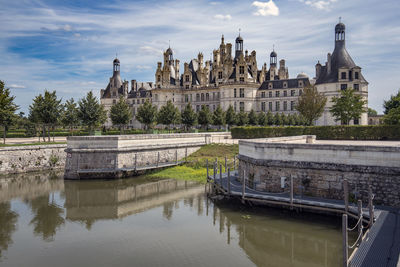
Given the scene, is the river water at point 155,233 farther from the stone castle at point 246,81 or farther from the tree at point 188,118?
the stone castle at point 246,81

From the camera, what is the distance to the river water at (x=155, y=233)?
12.0m

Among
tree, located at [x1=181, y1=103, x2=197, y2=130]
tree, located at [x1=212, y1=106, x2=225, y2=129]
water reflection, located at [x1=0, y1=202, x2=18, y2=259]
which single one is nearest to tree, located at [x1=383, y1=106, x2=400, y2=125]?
tree, located at [x1=212, y1=106, x2=225, y2=129]

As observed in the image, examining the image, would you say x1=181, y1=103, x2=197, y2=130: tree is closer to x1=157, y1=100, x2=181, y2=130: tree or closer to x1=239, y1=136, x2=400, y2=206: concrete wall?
x1=157, y1=100, x2=181, y2=130: tree

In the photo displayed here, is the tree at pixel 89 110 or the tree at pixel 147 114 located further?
the tree at pixel 147 114

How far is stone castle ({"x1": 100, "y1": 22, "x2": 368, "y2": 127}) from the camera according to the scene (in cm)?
5569

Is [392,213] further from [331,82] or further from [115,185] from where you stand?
[331,82]

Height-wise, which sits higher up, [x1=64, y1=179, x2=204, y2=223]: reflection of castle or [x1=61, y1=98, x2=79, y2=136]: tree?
[x1=61, y1=98, x2=79, y2=136]: tree

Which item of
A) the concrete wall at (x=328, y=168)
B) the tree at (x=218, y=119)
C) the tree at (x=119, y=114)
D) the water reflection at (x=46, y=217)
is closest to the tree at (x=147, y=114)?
the tree at (x=119, y=114)

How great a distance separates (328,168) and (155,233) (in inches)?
327

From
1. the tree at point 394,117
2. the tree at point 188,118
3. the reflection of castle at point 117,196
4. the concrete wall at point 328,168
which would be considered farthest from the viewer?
the tree at point 188,118

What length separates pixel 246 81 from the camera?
6531 centimetres

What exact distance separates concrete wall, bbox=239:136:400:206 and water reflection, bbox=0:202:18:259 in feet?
38.9

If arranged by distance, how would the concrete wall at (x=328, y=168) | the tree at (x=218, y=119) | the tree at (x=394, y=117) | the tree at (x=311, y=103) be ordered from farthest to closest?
the tree at (x=218, y=119), the tree at (x=311, y=103), the tree at (x=394, y=117), the concrete wall at (x=328, y=168)

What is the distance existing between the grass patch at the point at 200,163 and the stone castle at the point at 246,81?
31.1 meters
